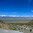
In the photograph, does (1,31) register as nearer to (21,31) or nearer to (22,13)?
(21,31)

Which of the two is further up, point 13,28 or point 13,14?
point 13,14

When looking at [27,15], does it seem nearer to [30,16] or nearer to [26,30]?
[30,16]

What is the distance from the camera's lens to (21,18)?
2.59 meters

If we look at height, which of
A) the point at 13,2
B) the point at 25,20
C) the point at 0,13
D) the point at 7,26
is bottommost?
the point at 7,26

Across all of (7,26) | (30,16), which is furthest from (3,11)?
(30,16)

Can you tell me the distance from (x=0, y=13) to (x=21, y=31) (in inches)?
48.1

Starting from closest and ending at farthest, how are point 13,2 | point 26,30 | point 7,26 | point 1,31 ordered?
point 26,30
point 1,31
point 7,26
point 13,2

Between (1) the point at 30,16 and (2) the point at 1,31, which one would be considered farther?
(1) the point at 30,16

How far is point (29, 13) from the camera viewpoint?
2637 mm

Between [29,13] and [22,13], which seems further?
[22,13]

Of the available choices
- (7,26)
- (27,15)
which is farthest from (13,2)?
(7,26)

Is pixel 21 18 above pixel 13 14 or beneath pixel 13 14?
beneath

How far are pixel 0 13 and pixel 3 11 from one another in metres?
0.16

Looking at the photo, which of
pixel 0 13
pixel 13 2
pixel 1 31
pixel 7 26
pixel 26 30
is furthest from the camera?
pixel 0 13
